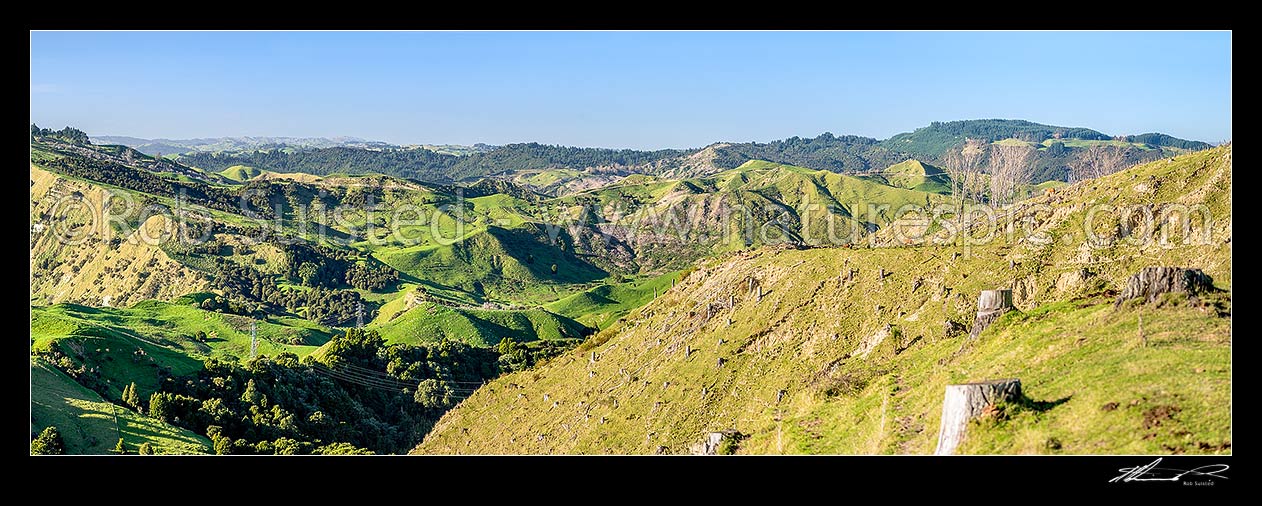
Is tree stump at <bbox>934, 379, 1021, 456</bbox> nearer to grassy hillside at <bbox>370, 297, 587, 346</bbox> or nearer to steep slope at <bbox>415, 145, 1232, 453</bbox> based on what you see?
steep slope at <bbox>415, 145, 1232, 453</bbox>

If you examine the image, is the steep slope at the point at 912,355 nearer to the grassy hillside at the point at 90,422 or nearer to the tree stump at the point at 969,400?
the tree stump at the point at 969,400

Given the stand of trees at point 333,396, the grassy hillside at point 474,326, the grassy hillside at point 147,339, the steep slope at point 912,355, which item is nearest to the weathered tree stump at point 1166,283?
the steep slope at point 912,355

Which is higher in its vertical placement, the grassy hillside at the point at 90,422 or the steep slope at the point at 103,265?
the steep slope at the point at 103,265

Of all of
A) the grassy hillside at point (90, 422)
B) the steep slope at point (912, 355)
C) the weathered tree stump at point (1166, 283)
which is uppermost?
the weathered tree stump at point (1166, 283)

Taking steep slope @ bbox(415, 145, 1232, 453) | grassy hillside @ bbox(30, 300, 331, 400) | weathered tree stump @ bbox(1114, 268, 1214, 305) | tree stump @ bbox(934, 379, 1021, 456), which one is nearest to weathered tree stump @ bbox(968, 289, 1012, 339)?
steep slope @ bbox(415, 145, 1232, 453)

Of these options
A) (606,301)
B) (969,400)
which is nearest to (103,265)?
(606,301)

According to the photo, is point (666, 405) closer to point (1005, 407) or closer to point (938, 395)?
point (938, 395)
